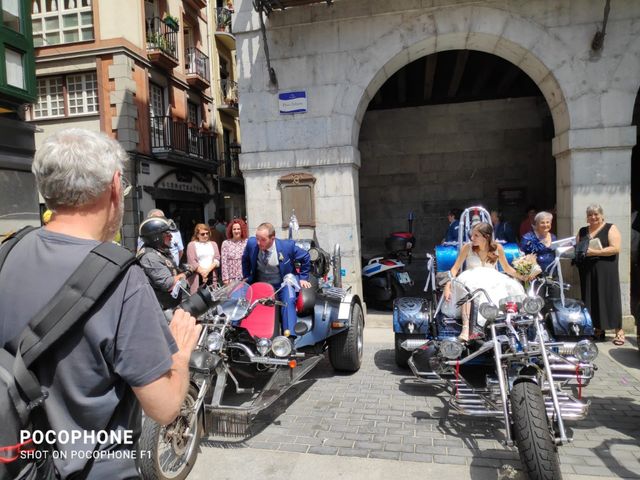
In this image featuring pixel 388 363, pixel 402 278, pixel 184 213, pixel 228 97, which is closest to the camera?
pixel 388 363

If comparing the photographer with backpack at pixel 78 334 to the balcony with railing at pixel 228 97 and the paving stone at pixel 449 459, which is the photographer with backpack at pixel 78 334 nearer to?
the paving stone at pixel 449 459

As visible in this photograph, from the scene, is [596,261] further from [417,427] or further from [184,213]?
[184,213]

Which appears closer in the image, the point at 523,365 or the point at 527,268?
the point at 523,365

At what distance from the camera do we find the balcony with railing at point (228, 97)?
69.7ft

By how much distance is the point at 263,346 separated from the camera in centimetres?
347

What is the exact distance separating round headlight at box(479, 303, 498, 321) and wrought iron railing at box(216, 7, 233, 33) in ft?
69.4

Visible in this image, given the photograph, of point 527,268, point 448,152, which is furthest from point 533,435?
point 448,152

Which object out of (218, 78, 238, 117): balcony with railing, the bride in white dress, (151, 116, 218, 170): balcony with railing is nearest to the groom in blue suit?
the bride in white dress

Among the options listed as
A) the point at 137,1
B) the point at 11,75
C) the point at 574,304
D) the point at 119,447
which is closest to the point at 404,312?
the point at 574,304

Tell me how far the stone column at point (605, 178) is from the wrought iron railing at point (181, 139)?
13099 mm


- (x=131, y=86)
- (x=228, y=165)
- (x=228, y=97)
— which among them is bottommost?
(x=228, y=165)

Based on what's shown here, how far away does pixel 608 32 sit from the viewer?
6.23 meters

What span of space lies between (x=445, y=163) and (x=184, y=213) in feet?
37.1

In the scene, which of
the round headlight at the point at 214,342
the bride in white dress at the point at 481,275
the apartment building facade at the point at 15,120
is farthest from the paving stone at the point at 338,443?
the apartment building facade at the point at 15,120
